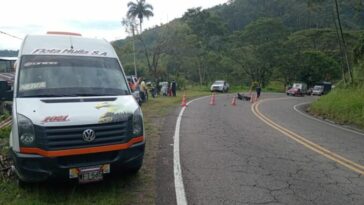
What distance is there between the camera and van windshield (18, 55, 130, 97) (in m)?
6.34

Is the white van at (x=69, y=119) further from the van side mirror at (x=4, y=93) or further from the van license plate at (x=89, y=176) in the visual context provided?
the van side mirror at (x=4, y=93)

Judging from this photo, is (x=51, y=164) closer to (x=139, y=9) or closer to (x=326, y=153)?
(x=326, y=153)

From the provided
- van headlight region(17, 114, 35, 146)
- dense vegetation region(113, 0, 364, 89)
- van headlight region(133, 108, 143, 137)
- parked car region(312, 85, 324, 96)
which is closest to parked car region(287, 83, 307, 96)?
parked car region(312, 85, 324, 96)

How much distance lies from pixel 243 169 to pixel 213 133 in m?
4.55

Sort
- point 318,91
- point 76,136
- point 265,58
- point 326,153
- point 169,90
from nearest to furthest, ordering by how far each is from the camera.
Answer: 1. point 76,136
2. point 326,153
3. point 169,90
4. point 318,91
5. point 265,58

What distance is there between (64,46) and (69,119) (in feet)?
7.76

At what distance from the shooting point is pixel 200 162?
788 centimetres

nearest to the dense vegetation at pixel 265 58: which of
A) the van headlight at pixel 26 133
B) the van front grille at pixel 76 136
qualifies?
the van front grille at pixel 76 136

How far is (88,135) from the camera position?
18.0 ft

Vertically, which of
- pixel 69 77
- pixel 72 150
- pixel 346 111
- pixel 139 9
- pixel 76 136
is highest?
pixel 139 9

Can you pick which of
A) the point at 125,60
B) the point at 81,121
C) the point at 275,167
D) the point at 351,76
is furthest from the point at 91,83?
the point at 125,60

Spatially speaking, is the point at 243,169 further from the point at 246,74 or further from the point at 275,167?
the point at 246,74

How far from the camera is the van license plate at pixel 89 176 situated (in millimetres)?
5488

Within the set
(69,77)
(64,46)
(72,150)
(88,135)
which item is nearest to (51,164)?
(72,150)
